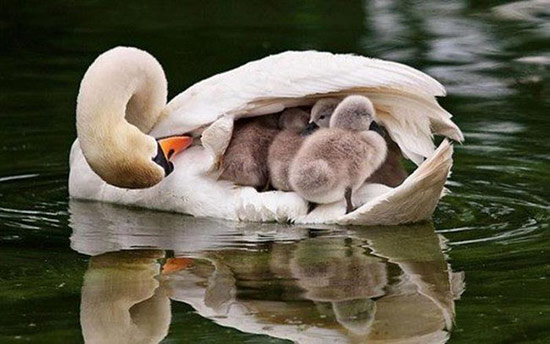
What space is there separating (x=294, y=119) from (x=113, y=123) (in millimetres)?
856

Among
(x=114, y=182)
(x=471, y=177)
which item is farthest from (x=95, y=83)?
(x=471, y=177)

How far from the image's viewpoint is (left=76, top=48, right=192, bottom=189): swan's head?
8.27m

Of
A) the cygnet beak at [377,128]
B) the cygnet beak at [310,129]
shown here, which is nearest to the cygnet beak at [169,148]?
the cygnet beak at [310,129]

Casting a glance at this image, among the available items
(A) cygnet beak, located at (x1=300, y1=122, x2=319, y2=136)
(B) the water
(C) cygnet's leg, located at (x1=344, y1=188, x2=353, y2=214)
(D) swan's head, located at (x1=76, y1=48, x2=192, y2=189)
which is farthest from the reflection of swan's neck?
(C) cygnet's leg, located at (x1=344, y1=188, x2=353, y2=214)

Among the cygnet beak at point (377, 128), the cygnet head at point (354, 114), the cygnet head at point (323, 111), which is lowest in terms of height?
the cygnet beak at point (377, 128)

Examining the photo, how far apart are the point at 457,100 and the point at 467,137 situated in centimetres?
114

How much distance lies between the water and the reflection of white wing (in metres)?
0.46

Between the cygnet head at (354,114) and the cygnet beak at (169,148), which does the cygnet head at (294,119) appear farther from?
the cygnet beak at (169,148)

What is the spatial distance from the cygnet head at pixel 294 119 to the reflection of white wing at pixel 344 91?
0.07m

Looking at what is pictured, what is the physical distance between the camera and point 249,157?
8344 millimetres

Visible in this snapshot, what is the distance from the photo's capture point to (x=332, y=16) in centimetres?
1430

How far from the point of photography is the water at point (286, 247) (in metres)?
6.49

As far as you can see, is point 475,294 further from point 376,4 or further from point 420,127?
point 376,4

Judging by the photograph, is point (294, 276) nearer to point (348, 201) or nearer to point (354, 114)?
point (348, 201)
